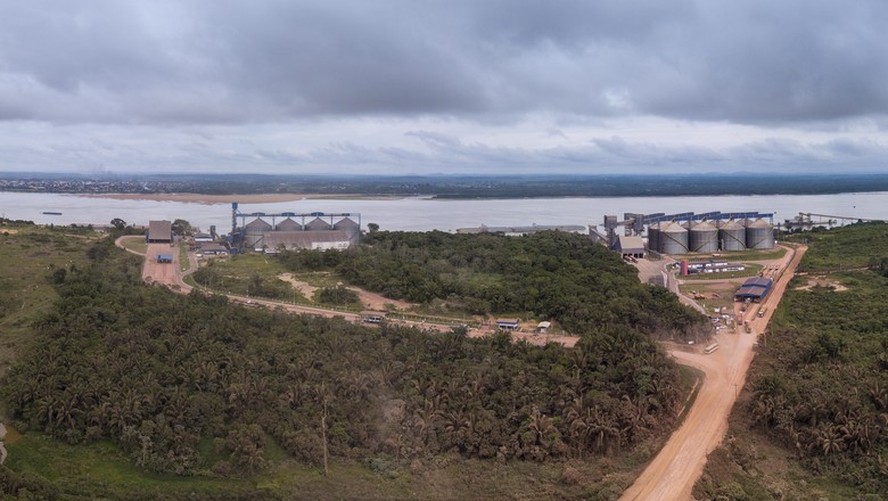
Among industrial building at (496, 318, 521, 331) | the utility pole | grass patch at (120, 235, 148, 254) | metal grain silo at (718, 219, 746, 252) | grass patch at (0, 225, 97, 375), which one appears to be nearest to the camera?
the utility pole

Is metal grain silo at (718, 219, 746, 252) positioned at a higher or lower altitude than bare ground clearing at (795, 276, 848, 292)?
higher

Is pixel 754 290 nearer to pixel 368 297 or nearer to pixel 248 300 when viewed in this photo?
pixel 368 297

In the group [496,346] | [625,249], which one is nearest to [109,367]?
[496,346]

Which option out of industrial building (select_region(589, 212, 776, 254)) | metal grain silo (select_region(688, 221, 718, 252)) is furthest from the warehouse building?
metal grain silo (select_region(688, 221, 718, 252))

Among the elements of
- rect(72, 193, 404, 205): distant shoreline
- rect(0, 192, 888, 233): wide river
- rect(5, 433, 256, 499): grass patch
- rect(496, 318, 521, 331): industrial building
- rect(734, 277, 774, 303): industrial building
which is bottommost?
rect(5, 433, 256, 499): grass patch

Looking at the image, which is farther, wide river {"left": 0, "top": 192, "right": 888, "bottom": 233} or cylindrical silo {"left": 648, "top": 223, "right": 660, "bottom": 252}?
wide river {"left": 0, "top": 192, "right": 888, "bottom": 233}

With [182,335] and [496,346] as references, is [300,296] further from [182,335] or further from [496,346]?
[496,346]

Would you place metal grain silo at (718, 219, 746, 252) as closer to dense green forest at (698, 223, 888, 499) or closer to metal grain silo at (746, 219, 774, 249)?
metal grain silo at (746, 219, 774, 249)
